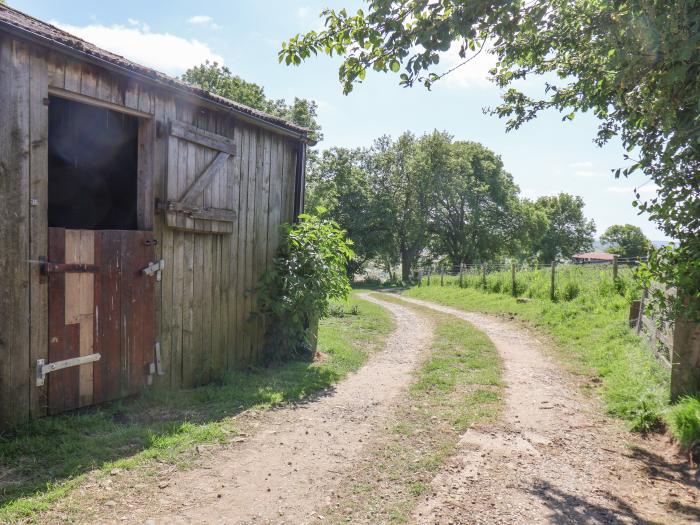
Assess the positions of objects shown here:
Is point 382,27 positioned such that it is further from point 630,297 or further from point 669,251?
point 630,297

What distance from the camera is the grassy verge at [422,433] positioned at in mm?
3336

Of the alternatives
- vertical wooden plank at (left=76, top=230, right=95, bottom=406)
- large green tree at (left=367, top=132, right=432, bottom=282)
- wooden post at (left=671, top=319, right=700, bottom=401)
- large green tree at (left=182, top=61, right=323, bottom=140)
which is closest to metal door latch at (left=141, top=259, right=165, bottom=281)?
vertical wooden plank at (left=76, top=230, right=95, bottom=406)

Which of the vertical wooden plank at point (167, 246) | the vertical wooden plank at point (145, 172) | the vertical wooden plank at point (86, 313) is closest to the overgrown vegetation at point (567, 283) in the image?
the vertical wooden plank at point (167, 246)

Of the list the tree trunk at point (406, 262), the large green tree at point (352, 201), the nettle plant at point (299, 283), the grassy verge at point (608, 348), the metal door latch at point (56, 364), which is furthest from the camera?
the tree trunk at point (406, 262)

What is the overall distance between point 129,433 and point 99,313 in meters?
1.38

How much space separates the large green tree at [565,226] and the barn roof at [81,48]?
6390 cm

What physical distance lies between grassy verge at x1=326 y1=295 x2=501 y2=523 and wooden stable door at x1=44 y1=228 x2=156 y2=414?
2.94m

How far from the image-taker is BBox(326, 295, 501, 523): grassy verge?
3.34 meters

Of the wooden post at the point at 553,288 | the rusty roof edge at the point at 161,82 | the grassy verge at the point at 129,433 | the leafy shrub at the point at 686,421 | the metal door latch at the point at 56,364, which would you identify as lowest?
the grassy verge at the point at 129,433

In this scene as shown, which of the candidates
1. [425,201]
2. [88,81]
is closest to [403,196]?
[425,201]

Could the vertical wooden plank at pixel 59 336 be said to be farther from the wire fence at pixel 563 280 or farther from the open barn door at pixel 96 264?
the wire fence at pixel 563 280

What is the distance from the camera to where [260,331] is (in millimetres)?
7488

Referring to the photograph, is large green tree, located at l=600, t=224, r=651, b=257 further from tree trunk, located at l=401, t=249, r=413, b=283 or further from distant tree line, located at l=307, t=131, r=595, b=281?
tree trunk, located at l=401, t=249, r=413, b=283

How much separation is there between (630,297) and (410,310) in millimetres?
7360
